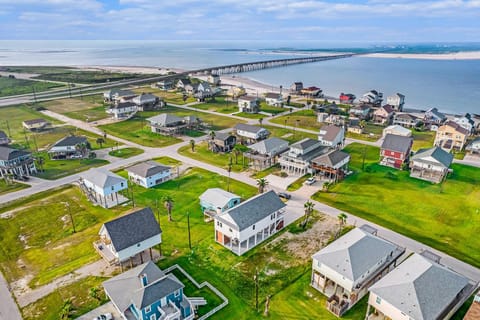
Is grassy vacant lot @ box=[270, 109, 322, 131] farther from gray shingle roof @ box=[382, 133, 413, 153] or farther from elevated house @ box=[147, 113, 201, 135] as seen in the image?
elevated house @ box=[147, 113, 201, 135]

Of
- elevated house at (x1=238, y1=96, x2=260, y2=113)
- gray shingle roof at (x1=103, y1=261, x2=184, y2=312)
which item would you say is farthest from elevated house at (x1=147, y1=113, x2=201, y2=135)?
gray shingle roof at (x1=103, y1=261, x2=184, y2=312)

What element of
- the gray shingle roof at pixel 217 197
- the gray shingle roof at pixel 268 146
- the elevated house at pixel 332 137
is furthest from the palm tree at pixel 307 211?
the elevated house at pixel 332 137

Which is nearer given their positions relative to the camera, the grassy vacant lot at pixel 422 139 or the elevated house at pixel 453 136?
the elevated house at pixel 453 136

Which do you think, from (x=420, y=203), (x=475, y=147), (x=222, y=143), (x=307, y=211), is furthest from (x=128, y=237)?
(x=475, y=147)

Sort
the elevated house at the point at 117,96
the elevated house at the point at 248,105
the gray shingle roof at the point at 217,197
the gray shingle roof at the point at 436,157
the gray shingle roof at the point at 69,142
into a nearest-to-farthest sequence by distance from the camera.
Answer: the gray shingle roof at the point at 217,197
the gray shingle roof at the point at 436,157
the gray shingle roof at the point at 69,142
the elevated house at the point at 248,105
the elevated house at the point at 117,96

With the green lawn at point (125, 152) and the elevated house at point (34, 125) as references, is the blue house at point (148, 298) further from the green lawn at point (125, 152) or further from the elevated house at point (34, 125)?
the elevated house at point (34, 125)

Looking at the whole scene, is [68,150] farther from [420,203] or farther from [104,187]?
[420,203]
